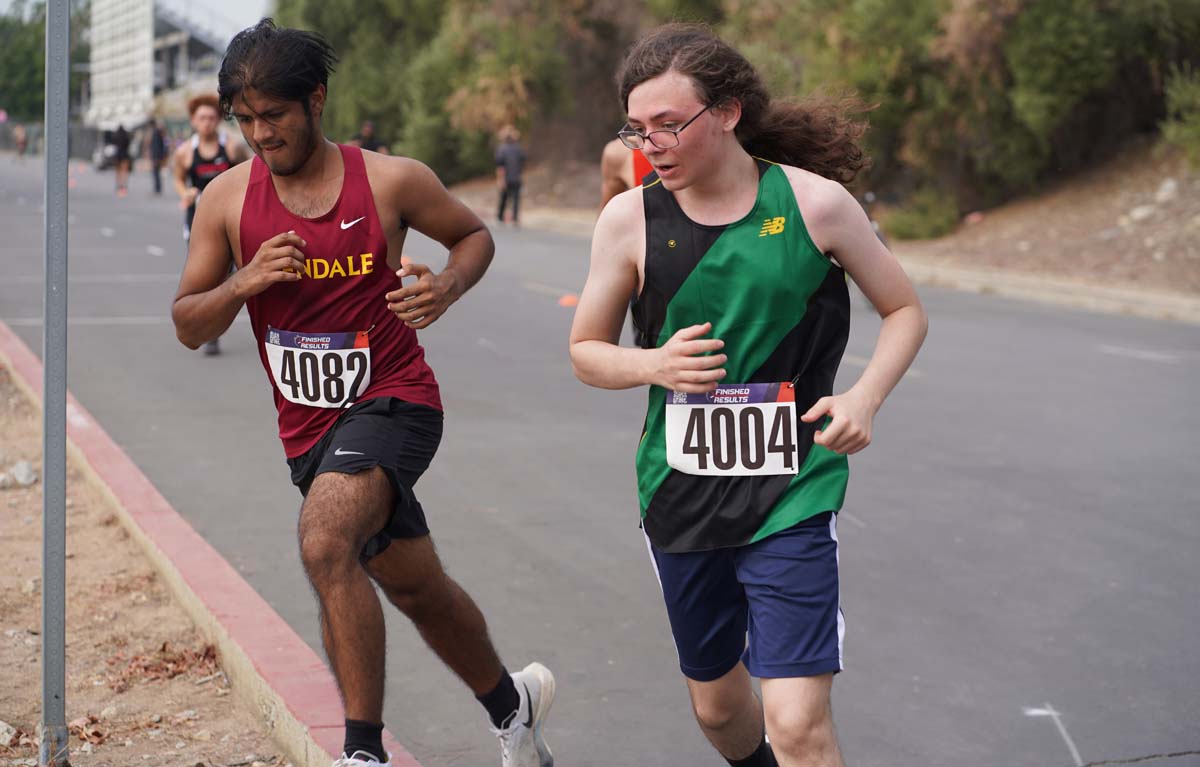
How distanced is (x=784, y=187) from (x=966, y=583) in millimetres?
3403

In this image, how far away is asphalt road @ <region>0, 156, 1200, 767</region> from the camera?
15.7 feet

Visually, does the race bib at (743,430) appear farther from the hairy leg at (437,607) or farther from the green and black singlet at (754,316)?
the hairy leg at (437,607)

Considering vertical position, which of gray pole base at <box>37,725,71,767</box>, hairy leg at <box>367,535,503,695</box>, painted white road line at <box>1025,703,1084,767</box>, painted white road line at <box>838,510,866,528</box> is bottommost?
painted white road line at <box>838,510,866,528</box>

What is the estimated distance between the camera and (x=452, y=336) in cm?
1382

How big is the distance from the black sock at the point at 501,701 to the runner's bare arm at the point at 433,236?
101 centimetres

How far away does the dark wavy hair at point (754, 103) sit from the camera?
3.27 meters

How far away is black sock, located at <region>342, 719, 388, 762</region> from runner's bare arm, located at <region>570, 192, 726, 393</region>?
3.42 ft

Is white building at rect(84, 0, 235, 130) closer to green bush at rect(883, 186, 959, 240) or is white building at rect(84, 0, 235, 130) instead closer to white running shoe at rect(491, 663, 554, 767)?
green bush at rect(883, 186, 959, 240)

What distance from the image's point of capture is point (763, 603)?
3264 mm

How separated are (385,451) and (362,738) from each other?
706 mm

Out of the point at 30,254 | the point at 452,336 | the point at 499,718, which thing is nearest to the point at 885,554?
the point at 499,718

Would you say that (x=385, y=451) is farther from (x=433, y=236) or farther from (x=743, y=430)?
(x=743, y=430)

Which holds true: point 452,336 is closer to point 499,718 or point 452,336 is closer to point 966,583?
point 966,583

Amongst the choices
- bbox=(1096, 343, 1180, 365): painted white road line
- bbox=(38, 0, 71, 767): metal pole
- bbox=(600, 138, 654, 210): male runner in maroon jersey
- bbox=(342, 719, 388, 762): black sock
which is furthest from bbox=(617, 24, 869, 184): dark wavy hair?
bbox=(1096, 343, 1180, 365): painted white road line
